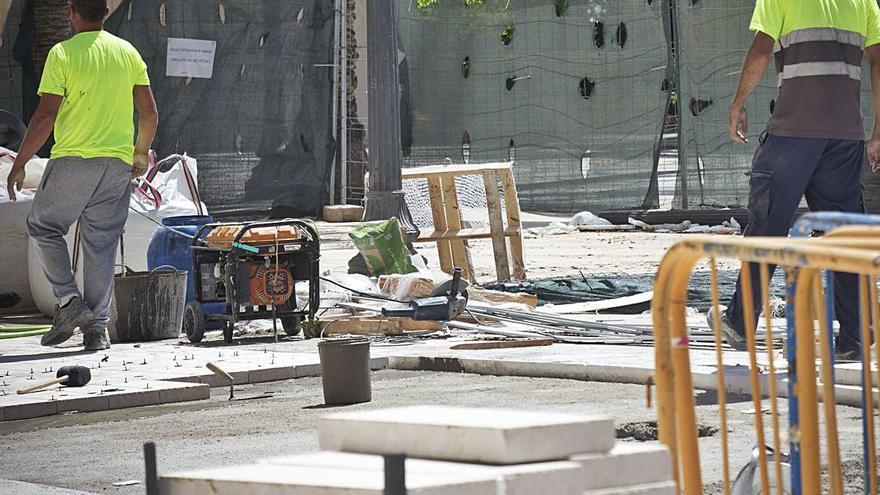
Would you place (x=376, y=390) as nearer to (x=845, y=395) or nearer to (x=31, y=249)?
(x=845, y=395)

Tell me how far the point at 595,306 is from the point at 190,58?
33.9 feet

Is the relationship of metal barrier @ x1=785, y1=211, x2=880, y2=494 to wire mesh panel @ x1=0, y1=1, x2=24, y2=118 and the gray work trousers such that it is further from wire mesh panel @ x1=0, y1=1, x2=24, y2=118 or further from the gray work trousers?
wire mesh panel @ x1=0, y1=1, x2=24, y2=118

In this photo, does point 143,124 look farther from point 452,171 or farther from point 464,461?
point 464,461

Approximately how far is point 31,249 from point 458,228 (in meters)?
3.62

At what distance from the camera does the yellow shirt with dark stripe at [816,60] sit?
7.87m

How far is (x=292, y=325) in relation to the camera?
11141 mm

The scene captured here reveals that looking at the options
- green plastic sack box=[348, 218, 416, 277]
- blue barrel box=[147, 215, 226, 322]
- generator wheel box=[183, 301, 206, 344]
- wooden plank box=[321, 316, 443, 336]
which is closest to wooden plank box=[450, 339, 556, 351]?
wooden plank box=[321, 316, 443, 336]

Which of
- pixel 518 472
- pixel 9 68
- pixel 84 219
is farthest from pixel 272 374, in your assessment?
pixel 9 68

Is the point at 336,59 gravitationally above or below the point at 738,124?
above

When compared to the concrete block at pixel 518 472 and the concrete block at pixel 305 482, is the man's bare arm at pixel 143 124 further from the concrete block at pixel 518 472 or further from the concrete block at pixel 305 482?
the concrete block at pixel 518 472

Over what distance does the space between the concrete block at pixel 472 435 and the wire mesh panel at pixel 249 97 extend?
17.6m

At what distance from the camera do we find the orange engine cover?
10.8 metres

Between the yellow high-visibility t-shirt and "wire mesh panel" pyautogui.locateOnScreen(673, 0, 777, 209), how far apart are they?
11.8m

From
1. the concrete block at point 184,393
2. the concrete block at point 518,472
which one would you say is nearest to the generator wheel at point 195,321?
the concrete block at point 184,393
